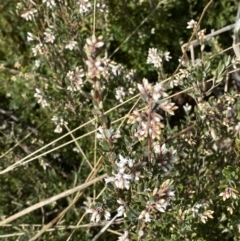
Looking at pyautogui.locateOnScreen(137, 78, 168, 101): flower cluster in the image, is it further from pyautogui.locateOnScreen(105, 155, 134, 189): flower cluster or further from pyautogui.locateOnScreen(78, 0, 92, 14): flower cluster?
pyautogui.locateOnScreen(78, 0, 92, 14): flower cluster

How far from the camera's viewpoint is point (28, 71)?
328 cm

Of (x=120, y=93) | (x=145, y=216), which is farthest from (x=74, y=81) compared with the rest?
(x=145, y=216)

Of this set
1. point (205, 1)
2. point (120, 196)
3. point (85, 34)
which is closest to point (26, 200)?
point (85, 34)

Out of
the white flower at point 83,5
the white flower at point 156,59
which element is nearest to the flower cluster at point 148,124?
the white flower at point 156,59

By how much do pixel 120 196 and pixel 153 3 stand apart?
1.79 metres

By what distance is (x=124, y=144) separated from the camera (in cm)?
201

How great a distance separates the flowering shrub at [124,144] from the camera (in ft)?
5.44

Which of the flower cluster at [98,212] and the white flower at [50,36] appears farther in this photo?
the white flower at [50,36]

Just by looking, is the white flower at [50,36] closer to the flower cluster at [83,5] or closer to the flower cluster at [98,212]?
the flower cluster at [83,5]

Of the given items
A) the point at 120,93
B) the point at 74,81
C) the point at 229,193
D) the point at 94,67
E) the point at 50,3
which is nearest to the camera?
the point at 94,67

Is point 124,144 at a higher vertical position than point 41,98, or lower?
lower

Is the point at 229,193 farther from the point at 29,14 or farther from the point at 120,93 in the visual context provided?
the point at 29,14

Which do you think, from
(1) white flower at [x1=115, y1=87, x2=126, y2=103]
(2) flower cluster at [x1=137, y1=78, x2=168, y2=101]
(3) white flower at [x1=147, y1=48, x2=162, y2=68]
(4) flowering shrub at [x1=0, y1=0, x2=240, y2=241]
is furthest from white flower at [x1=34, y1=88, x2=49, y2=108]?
(2) flower cluster at [x1=137, y1=78, x2=168, y2=101]

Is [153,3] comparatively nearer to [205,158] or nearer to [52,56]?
[52,56]
